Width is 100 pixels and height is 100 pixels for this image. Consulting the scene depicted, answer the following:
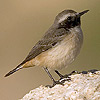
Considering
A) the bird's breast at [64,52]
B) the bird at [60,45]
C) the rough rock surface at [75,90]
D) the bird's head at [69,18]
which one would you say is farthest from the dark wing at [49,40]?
the rough rock surface at [75,90]

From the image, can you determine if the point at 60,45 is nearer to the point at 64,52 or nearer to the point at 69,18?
the point at 64,52

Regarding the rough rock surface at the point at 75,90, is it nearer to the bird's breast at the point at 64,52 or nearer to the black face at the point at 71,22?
the bird's breast at the point at 64,52

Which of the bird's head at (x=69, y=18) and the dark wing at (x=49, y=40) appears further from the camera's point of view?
the bird's head at (x=69, y=18)

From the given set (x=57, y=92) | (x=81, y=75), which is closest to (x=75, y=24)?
(x=81, y=75)

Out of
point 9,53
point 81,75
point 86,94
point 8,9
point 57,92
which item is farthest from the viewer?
point 8,9

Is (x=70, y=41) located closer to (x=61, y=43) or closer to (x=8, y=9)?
(x=61, y=43)

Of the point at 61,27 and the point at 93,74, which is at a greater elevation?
the point at 61,27
